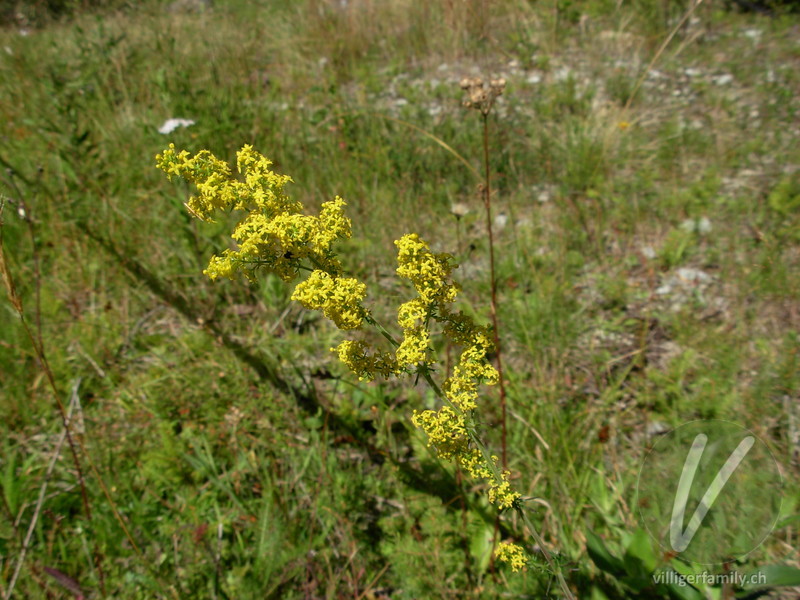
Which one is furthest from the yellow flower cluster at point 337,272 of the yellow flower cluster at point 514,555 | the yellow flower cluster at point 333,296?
the yellow flower cluster at point 514,555

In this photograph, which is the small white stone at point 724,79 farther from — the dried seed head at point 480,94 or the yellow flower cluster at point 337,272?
the yellow flower cluster at point 337,272

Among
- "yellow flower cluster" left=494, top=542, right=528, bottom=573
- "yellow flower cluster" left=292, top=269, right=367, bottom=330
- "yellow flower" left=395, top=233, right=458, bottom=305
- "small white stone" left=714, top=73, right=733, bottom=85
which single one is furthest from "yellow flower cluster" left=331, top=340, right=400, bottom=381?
"small white stone" left=714, top=73, right=733, bottom=85

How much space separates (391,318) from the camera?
11.6 feet

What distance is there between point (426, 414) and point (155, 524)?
2116 mm

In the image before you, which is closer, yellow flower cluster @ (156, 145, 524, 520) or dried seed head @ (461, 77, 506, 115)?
yellow flower cluster @ (156, 145, 524, 520)

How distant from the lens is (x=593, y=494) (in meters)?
2.54

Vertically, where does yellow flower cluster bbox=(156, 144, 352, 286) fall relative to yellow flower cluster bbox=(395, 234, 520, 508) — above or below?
above

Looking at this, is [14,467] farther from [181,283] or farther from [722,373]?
[722,373]

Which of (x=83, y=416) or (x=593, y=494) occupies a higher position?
(x=83, y=416)

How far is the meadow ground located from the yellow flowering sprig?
55cm

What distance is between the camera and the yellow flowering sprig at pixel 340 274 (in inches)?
56.1

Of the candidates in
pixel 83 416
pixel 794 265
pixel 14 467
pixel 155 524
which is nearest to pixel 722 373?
pixel 794 265

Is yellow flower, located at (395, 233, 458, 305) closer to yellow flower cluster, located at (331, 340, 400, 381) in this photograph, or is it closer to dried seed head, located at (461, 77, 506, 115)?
yellow flower cluster, located at (331, 340, 400, 381)

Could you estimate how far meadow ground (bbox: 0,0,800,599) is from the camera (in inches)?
99.5
